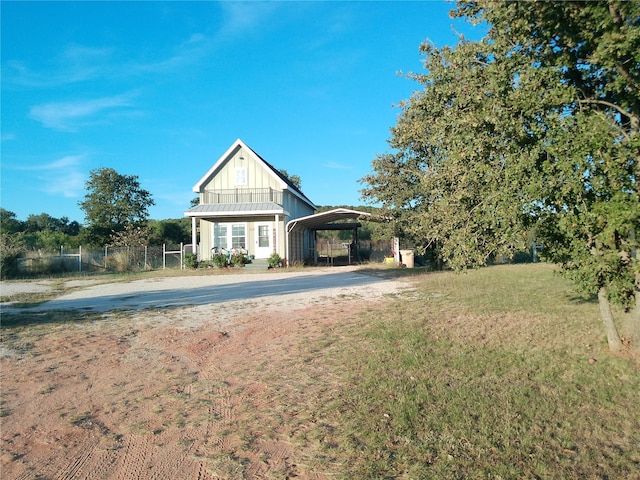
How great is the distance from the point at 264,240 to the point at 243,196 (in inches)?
119

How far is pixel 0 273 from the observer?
824 inches

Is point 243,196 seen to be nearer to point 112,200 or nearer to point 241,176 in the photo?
point 241,176

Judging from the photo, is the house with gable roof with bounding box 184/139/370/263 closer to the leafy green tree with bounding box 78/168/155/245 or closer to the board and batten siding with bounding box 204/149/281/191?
the board and batten siding with bounding box 204/149/281/191

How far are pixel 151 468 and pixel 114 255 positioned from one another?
26563mm

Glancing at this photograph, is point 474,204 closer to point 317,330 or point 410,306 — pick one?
point 317,330

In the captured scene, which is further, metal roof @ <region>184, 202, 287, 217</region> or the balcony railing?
the balcony railing

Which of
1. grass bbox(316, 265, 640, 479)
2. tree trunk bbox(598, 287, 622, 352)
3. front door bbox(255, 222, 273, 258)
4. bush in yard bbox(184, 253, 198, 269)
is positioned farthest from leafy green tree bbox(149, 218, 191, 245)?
tree trunk bbox(598, 287, 622, 352)

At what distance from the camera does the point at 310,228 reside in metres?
33.5

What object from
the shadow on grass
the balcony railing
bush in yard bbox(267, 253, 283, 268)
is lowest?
the shadow on grass

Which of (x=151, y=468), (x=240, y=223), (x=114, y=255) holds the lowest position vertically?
(x=151, y=468)

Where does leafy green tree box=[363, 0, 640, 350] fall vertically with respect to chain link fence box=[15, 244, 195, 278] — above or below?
above

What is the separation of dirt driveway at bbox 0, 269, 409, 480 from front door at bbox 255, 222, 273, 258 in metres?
17.0

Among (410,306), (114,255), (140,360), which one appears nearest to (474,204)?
(410,306)

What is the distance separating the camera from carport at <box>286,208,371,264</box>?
2562cm
